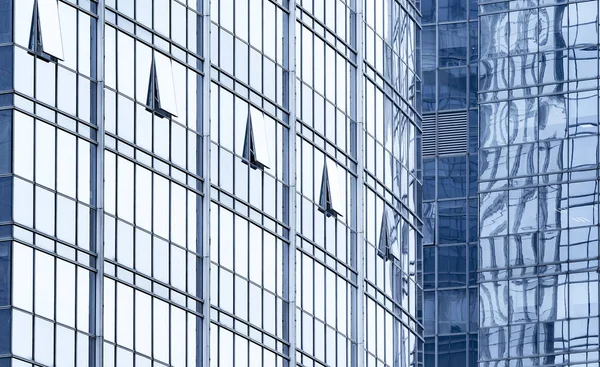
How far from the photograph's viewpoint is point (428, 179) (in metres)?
92.7

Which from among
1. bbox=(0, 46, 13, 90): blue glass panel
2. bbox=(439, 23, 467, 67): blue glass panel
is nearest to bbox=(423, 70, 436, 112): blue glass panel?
bbox=(439, 23, 467, 67): blue glass panel

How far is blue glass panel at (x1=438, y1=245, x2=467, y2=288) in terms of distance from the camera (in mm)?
90375

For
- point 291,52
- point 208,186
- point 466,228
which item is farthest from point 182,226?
point 466,228

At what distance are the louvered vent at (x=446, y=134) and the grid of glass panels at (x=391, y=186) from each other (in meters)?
14.3

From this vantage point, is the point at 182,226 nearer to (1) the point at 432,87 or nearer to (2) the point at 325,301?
(2) the point at 325,301

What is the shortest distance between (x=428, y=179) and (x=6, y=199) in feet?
155

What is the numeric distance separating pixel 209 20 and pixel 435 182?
35531 millimetres

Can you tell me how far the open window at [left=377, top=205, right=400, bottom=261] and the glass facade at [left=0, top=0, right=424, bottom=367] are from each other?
136 millimetres

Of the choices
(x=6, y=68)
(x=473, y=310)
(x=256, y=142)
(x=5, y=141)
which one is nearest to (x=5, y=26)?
(x=6, y=68)

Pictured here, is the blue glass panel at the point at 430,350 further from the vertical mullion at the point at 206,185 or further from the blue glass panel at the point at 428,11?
the vertical mullion at the point at 206,185

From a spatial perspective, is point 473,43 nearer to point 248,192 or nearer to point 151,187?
point 248,192

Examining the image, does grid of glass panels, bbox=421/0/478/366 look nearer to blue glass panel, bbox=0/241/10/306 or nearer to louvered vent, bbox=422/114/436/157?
louvered vent, bbox=422/114/436/157

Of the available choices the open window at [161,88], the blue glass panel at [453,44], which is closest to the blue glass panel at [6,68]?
the open window at [161,88]

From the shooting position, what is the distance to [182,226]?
55594 mm
